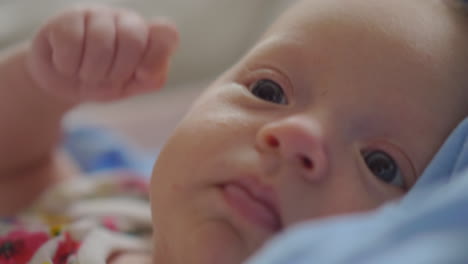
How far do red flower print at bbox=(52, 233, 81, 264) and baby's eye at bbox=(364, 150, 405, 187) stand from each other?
1.42ft

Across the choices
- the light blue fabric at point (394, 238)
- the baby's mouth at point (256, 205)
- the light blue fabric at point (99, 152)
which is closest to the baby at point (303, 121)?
the baby's mouth at point (256, 205)

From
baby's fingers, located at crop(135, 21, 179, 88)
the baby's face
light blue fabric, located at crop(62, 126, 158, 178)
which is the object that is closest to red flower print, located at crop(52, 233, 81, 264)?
the baby's face

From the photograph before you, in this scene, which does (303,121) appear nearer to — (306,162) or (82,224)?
(306,162)

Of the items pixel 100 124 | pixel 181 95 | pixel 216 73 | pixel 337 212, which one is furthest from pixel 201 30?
pixel 337 212

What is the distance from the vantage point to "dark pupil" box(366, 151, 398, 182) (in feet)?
2.35

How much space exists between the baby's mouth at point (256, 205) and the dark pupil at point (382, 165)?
0.43ft

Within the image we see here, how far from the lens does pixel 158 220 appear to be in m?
0.76

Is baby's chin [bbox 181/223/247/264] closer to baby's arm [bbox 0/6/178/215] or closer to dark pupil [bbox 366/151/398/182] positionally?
dark pupil [bbox 366/151/398/182]

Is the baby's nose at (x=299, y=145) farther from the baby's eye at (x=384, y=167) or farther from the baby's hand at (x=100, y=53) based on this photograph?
the baby's hand at (x=100, y=53)

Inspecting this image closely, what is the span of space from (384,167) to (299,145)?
0.12 metres

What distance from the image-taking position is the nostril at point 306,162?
67cm

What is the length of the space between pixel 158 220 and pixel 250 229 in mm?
146

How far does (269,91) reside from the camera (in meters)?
0.78

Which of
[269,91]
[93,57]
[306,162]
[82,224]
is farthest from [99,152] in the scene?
[306,162]
